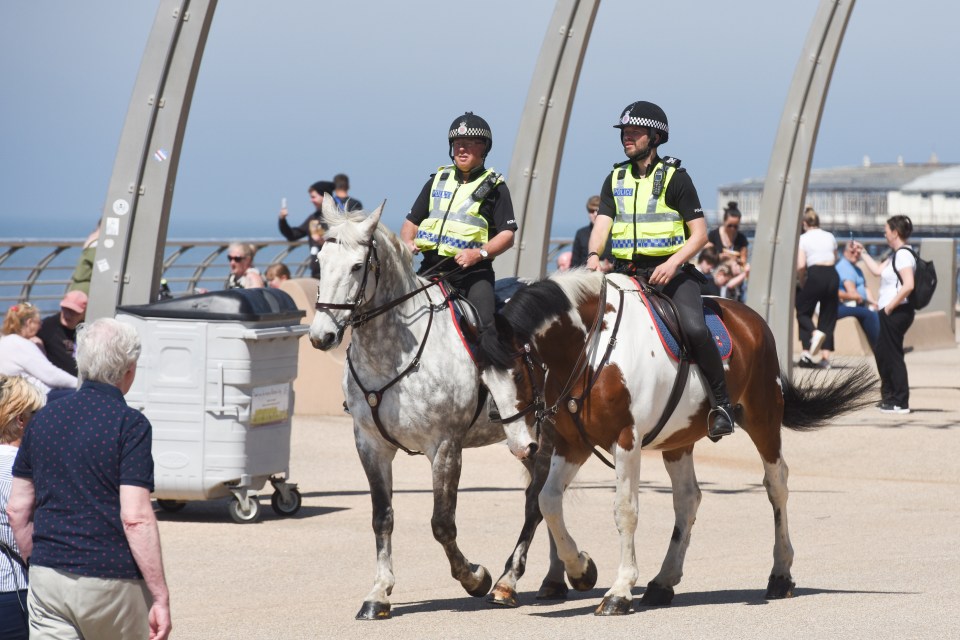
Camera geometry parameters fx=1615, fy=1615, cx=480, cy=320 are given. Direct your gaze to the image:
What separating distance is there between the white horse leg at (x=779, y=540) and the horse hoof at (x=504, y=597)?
1393mm

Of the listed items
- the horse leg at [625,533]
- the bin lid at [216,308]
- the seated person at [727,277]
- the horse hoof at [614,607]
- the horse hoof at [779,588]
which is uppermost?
the bin lid at [216,308]

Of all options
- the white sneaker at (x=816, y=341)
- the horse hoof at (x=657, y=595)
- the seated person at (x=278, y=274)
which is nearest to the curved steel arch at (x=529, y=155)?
the white sneaker at (x=816, y=341)

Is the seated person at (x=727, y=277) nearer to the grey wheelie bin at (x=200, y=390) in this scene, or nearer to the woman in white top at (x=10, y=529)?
the grey wheelie bin at (x=200, y=390)

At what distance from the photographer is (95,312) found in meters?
11.5

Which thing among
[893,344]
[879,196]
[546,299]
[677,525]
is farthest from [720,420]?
[879,196]

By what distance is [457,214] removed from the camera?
9195 millimetres

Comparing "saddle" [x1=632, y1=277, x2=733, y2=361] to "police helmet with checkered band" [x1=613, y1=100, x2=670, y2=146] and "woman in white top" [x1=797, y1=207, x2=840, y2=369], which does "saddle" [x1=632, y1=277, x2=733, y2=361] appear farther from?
"woman in white top" [x1=797, y1=207, x2=840, y2=369]

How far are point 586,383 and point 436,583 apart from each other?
6.59 feet

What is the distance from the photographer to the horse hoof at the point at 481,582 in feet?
28.7

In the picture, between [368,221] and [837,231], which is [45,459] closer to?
[368,221]

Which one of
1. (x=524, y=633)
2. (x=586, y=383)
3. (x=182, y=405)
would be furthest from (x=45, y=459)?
(x=182, y=405)

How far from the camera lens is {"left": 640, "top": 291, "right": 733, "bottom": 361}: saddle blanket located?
8648mm

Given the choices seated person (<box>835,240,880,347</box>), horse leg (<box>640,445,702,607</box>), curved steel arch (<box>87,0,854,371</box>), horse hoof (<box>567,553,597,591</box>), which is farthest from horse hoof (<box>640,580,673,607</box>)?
seated person (<box>835,240,880,347</box>)

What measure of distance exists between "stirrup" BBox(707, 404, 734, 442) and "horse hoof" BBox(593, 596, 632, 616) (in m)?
1.15
